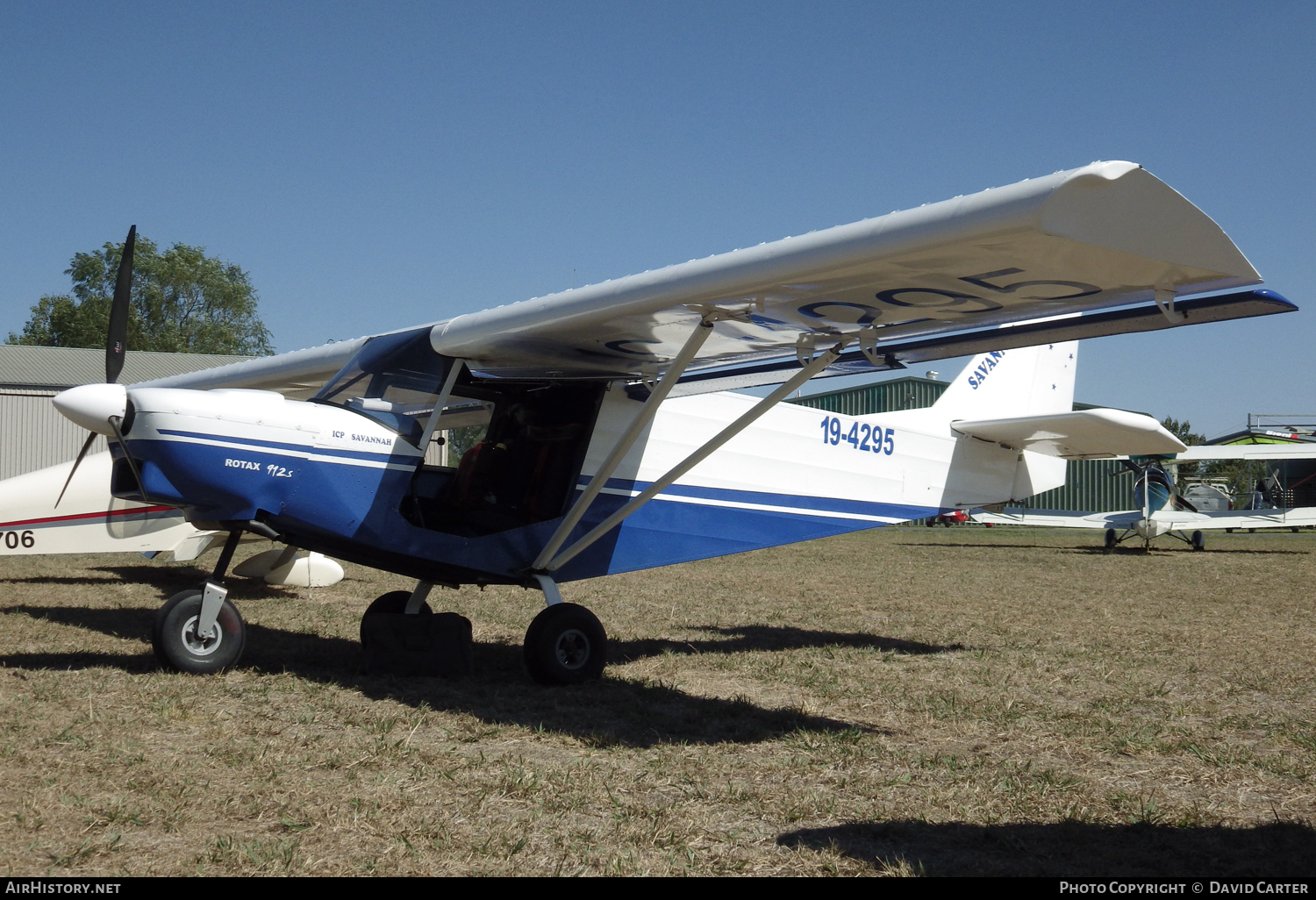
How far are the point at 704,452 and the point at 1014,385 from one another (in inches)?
182

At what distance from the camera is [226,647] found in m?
6.02

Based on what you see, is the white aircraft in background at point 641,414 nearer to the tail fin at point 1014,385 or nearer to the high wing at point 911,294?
the high wing at point 911,294

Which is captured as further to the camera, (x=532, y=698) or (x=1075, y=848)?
(x=532, y=698)

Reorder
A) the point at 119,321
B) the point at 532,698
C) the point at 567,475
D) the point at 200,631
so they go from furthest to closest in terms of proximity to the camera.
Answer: the point at 119,321, the point at 567,475, the point at 200,631, the point at 532,698

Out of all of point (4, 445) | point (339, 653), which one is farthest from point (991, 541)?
point (4, 445)

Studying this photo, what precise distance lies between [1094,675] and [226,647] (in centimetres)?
573

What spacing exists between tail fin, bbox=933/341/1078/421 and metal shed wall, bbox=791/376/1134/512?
3072 centimetres

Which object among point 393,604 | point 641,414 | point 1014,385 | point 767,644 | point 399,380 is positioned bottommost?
point 767,644

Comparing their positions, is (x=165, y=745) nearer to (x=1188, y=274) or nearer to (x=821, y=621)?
(x=1188, y=274)

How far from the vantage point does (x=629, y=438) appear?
20.0ft

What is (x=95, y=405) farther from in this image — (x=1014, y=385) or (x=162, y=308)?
(x=162, y=308)

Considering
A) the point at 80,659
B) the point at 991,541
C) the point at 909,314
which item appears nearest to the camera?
the point at 909,314

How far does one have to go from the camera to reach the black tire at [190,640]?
19.2 ft

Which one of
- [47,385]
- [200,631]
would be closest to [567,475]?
[200,631]
